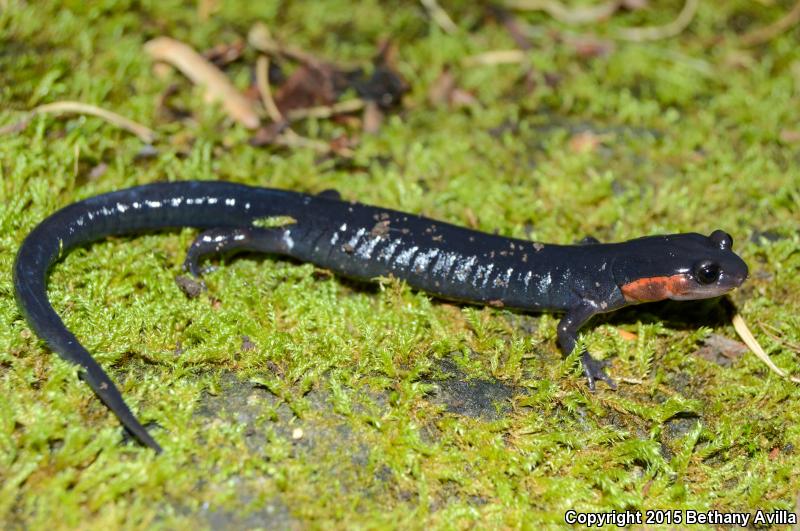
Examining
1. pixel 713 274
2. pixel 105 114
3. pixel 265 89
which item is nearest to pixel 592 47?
pixel 265 89

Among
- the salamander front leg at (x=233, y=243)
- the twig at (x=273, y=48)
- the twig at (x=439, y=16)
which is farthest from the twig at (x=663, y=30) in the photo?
the salamander front leg at (x=233, y=243)

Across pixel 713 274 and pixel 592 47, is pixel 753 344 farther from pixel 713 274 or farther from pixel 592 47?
pixel 592 47

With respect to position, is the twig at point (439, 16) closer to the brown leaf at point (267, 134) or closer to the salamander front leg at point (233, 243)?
the brown leaf at point (267, 134)

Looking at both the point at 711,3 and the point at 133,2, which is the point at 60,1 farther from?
the point at 711,3

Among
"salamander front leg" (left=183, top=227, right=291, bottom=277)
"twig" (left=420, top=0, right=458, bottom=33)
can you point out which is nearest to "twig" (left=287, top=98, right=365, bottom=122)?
"twig" (left=420, top=0, right=458, bottom=33)

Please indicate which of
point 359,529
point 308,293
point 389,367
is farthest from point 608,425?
point 308,293

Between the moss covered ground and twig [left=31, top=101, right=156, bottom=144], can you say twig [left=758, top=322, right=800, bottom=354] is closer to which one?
the moss covered ground
